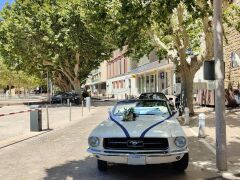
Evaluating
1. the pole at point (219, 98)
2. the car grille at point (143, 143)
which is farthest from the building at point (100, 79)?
the car grille at point (143, 143)

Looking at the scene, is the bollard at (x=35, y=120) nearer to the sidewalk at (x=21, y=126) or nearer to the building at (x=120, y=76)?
the sidewalk at (x=21, y=126)

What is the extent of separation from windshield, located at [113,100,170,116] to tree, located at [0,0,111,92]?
1128 inches

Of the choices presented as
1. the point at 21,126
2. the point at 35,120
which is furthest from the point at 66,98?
the point at 35,120

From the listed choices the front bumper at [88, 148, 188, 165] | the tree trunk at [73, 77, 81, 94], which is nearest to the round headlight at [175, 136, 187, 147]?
the front bumper at [88, 148, 188, 165]

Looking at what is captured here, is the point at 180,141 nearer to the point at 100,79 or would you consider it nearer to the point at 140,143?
the point at 140,143

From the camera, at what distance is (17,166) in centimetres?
1020

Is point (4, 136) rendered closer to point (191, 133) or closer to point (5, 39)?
point (191, 133)

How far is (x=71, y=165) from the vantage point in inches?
398

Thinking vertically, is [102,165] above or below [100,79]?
below

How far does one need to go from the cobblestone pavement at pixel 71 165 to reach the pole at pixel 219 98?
340mm

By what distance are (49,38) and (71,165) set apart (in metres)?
33.9

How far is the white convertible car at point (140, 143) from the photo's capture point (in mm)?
8203

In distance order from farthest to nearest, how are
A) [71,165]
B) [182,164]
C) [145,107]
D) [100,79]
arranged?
[100,79], [145,107], [71,165], [182,164]

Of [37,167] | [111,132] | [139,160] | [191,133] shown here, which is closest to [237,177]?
[139,160]
